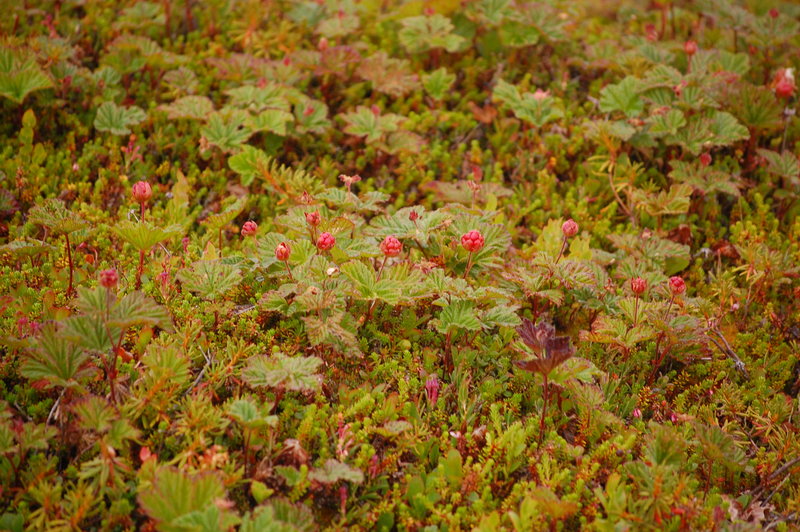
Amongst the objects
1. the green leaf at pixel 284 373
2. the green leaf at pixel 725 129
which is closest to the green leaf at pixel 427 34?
the green leaf at pixel 725 129

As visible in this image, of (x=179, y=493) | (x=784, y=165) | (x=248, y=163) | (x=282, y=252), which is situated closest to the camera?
(x=179, y=493)

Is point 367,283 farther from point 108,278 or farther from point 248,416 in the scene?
point 108,278

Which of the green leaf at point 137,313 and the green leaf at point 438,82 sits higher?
the green leaf at point 438,82

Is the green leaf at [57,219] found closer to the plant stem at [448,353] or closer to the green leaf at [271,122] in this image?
the green leaf at [271,122]

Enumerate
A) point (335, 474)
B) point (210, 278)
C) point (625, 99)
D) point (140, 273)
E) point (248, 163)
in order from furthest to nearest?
1. point (625, 99)
2. point (248, 163)
3. point (140, 273)
4. point (210, 278)
5. point (335, 474)

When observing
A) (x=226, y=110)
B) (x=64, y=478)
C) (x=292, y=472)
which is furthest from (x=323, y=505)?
(x=226, y=110)

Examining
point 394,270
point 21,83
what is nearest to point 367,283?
point 394,270

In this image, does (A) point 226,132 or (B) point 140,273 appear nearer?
(B) point 140,273

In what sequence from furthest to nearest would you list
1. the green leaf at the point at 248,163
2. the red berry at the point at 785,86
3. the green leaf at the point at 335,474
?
the red berry at the point at 785,86, the green leaf at the point at 248,163, the green leaf at the point at 335,474
